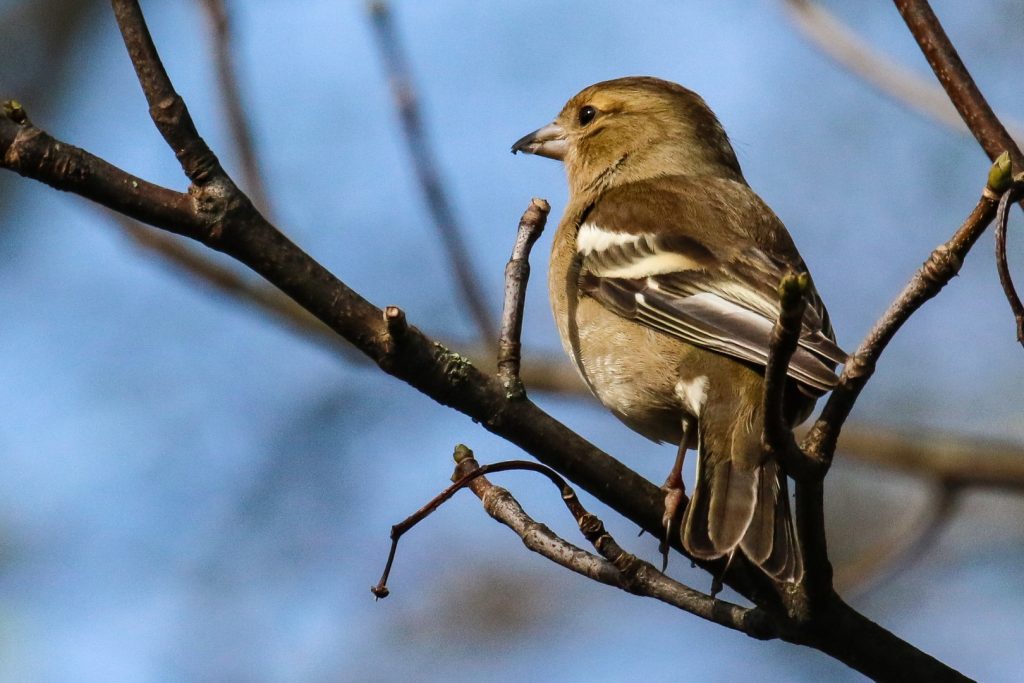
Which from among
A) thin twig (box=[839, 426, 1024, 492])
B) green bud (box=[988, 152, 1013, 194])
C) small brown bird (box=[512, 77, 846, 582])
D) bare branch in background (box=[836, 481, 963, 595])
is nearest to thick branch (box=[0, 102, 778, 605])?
small brown bird (box=[512, 77, 846, 582])

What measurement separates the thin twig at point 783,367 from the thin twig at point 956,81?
1.22 meters

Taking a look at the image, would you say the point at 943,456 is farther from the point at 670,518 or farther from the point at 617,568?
the point at 617,568

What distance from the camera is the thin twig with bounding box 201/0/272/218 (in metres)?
5.35


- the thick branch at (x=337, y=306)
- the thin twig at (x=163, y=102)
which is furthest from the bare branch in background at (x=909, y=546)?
the thin twig at (x=163, y=102)

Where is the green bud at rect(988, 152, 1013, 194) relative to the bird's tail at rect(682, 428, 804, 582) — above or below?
above

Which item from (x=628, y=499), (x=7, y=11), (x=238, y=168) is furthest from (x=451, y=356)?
(x=7, y=11)

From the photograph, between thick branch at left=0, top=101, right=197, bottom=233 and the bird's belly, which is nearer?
thick branch at left=0, top=101, right=197, bottom=233

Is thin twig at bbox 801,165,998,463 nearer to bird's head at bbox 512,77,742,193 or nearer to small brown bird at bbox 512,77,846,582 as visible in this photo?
small brown bird at bbox 512,77,846,582

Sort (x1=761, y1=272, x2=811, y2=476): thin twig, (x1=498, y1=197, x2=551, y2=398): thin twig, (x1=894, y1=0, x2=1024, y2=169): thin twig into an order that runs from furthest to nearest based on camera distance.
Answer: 1. (x1=894, y1=0, x2=1024, y2=169): thin twig
2. (x1=498, y1=197, x2=551, y2=398): thin twig
3. (x1=761, y1=272, x2=811, y2=476): thin twig

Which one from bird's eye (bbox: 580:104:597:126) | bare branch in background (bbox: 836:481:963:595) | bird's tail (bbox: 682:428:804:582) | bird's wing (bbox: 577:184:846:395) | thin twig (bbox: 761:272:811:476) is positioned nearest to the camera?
thin twig (bbox: 761:272:811:476)

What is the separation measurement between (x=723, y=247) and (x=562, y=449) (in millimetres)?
2179

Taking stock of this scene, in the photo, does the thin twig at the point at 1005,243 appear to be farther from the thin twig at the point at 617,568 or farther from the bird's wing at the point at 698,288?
the thin twig at the point at 617,568

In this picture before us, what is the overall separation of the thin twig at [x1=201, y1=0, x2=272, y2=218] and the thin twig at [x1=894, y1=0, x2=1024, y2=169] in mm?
2835

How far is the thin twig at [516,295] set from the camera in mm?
3355
